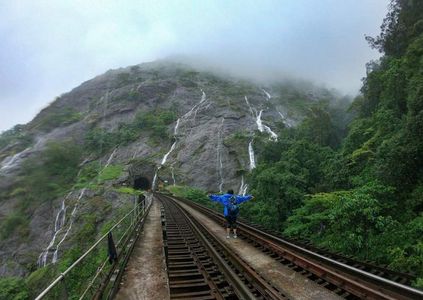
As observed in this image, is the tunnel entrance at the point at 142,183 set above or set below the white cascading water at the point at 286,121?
below

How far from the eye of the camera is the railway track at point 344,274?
18.2ft

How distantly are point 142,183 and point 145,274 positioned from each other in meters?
52.8

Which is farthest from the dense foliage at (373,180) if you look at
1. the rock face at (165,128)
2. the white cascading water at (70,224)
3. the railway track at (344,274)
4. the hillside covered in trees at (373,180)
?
the white cascading water at (70,224)

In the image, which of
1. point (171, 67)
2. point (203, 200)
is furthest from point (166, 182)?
point (171, 67)

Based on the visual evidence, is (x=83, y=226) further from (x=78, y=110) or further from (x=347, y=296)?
(x=78, y=110)

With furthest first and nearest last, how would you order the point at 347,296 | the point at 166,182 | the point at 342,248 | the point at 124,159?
1. the point at 124,159
2. the point at 166,182
3. the point at 342,248
4. the point at 347,296

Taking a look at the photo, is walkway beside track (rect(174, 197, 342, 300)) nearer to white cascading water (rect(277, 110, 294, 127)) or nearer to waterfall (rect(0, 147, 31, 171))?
white cascading water (rect(277, 110, 294, 127))

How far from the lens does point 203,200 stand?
35.3 meters

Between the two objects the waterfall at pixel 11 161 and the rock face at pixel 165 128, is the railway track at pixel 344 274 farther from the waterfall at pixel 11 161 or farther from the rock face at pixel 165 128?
the waterfall at pixel 11 161

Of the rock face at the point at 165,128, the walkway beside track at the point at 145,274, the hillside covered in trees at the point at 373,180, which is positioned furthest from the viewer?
the rock face at the point at 165,128

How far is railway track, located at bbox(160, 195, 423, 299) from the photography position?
5.55 meters

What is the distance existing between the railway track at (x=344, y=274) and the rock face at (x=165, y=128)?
26.7 m

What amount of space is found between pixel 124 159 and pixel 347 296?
58.2 meters

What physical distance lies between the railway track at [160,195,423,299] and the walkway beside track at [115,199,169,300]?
3.14 meters
